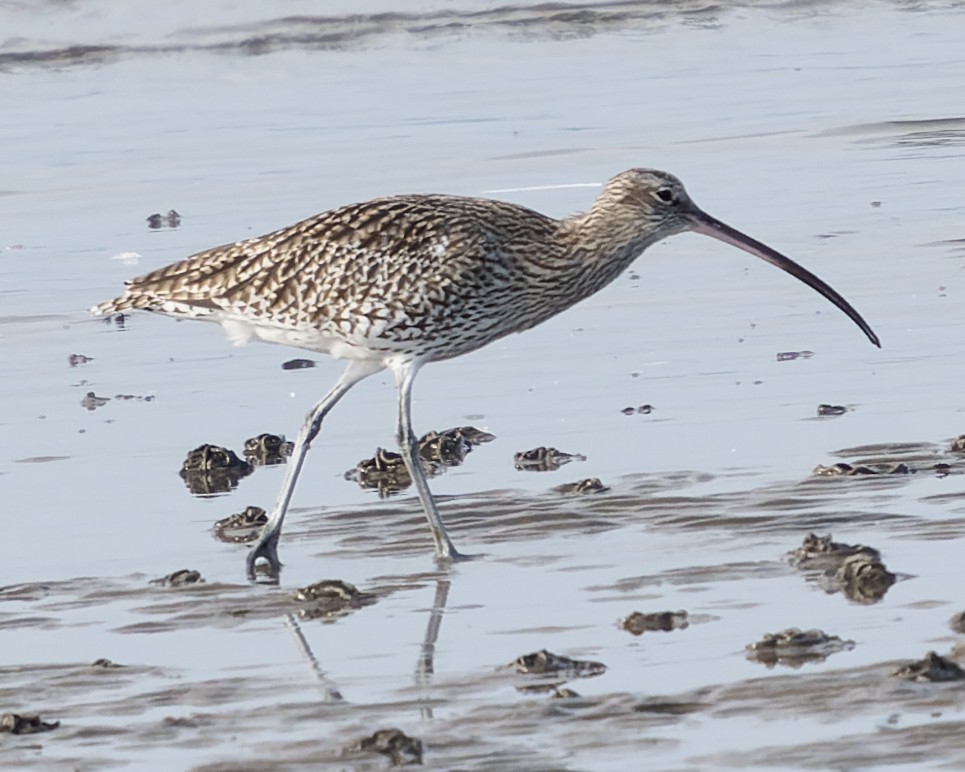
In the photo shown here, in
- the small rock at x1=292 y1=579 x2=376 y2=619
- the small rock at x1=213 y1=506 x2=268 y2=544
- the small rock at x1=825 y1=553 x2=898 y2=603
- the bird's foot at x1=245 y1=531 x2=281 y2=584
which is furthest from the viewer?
the small rock at x1=213 y1=506 x2=268 y2=544

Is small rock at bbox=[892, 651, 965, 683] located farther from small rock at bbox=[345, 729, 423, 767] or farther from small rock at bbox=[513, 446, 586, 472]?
small rock at bbox=[513, 446, 586, 472]

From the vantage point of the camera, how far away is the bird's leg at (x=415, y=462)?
28.8ft

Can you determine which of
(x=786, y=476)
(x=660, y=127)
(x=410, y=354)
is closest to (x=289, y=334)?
(x=410, y=354)

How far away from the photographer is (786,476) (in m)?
9.42

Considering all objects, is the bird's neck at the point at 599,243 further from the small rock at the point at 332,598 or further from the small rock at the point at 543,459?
the small rock at the point at 332,598

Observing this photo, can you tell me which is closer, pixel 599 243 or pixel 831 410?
pixel 599 243

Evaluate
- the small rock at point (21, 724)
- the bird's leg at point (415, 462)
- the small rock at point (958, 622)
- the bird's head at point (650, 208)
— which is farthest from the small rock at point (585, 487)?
the small rock at point (21, 724)

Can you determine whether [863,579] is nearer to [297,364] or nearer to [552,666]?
[552,666]

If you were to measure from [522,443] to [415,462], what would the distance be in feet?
3.99

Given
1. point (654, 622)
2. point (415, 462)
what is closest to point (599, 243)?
point (415, 462)

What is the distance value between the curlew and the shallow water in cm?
64

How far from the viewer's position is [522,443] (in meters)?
10.4

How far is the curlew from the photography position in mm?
9492

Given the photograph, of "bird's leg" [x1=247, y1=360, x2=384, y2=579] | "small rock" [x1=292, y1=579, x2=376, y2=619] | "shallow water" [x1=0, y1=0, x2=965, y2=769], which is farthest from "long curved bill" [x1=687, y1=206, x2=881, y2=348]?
"small rock" [x1=292, y1=579, x2=376, y2=619]
